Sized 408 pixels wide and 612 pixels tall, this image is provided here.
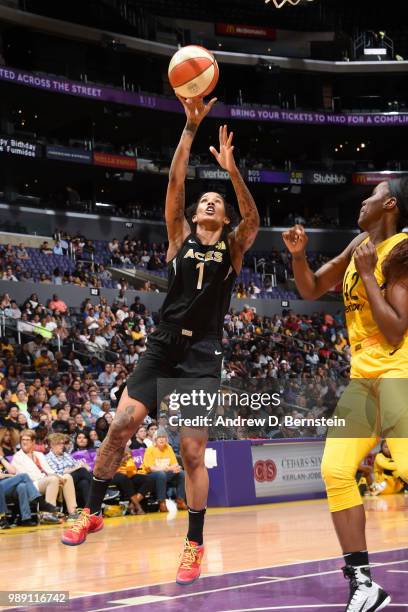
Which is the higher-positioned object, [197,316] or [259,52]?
[259,52]

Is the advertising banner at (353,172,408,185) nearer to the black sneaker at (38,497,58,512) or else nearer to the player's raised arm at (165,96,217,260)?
the black sneaker at (38,497,58,512)

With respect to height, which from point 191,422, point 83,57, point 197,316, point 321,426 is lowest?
point 321,426

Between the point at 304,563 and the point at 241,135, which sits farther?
the point at 241,135

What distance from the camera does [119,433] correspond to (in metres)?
Answer: 6.52

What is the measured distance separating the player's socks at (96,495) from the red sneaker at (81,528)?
5cm

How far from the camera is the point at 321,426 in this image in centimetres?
1922

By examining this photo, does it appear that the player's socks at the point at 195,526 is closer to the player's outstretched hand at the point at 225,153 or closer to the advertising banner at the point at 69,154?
the player's outstretched hand at the point at 225,153

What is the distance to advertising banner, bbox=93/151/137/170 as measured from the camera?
124ft

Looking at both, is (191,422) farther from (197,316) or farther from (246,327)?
(246,327)

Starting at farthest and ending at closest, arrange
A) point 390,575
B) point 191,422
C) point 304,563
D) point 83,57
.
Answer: point 83,57, point 304,563, point 390,575, point 191,422

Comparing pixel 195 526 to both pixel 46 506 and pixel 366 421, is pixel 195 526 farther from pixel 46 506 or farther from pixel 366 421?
pixel 46 506

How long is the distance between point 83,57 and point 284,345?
19.0 metres

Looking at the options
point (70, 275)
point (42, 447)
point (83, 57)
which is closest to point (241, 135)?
point (83, 57)

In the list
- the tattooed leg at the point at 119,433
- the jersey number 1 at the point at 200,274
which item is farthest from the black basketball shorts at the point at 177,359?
the jersey number 1 at the point at 200,274
